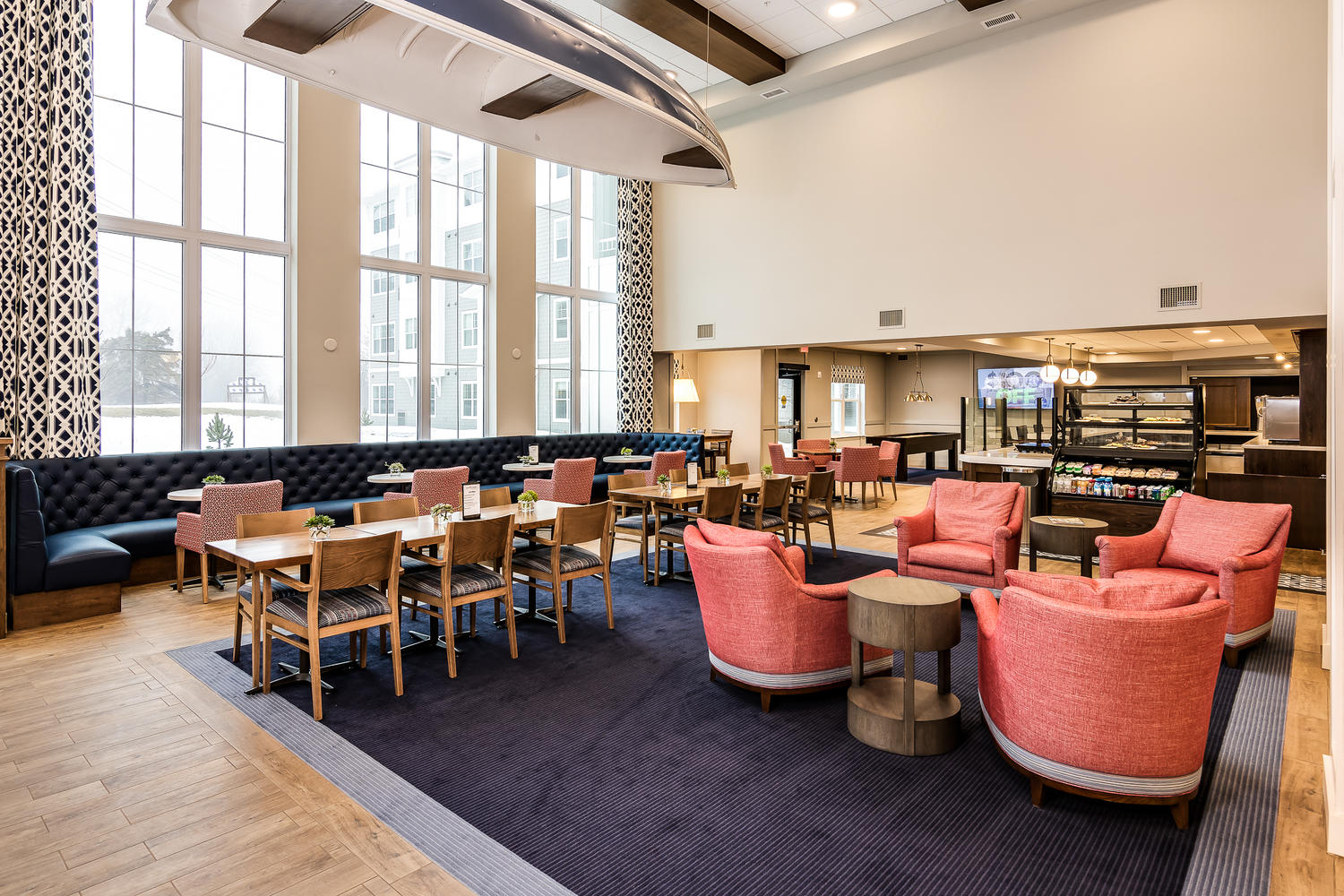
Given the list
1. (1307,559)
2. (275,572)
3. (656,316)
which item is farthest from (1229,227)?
(275,572)

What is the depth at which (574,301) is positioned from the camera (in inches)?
426

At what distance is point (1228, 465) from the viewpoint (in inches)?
382

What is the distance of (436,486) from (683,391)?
17.8 feet

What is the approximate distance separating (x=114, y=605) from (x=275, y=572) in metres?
2.33

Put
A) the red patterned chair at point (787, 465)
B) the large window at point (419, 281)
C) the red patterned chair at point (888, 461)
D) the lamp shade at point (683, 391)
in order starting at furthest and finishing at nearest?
the lamp shade at point (683, 391)
the red patterned chair at point (888, 461)
the red patterned chair at point (787, 465)
the large window at point (419, 281)

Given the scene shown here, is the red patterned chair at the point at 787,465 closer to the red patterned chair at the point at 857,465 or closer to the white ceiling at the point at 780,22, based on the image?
the red patterned chair at the point at 857,465

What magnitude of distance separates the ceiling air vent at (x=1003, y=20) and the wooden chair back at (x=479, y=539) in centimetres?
705

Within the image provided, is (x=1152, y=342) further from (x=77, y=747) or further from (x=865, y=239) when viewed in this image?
(x=77, y=747)

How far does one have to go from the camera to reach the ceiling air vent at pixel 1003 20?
23.9 feet

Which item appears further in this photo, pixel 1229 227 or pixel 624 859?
pixel 1229 227

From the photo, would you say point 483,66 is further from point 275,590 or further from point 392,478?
point 392,478

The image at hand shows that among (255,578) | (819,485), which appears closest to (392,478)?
(255,578)

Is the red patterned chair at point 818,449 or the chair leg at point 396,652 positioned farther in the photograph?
the red patterned chair at point 818,449

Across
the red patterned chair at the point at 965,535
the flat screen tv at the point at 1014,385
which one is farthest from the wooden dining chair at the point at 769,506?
the flat screen tv at the point at 1014,385
